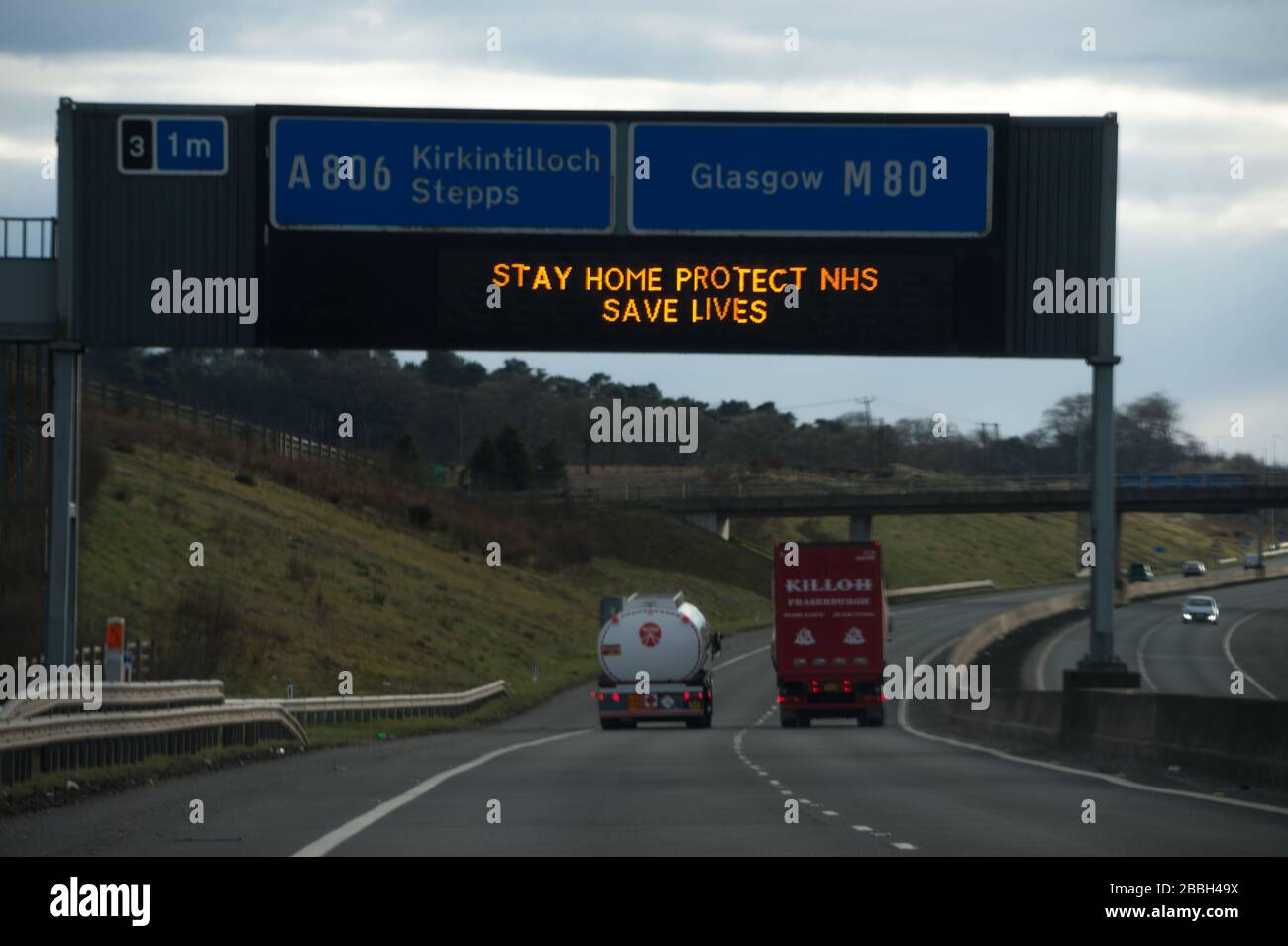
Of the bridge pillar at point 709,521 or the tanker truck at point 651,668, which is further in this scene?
the bridge pillar at point 709,521

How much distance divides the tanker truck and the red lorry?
93.5 inches

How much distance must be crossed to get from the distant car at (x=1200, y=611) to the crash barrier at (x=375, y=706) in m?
52.7

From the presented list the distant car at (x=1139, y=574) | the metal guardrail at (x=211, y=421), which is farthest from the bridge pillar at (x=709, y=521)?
the distant car at (x=1139, y=574)

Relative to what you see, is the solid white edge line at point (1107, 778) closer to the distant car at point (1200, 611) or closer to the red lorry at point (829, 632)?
the red lorry at point (829, 632)

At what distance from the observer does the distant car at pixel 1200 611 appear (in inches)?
3634

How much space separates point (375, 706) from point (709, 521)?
7266 cm

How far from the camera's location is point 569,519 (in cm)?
10738

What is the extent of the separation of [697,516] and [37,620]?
77.1 m

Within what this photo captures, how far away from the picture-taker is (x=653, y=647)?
4297 centimetres

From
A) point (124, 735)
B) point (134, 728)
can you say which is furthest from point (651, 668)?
point (124, 735)

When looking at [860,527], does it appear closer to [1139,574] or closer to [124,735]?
[1139,574]

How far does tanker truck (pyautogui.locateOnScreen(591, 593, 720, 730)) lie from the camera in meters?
42.8

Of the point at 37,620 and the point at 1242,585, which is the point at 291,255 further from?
the point at 1242,585
